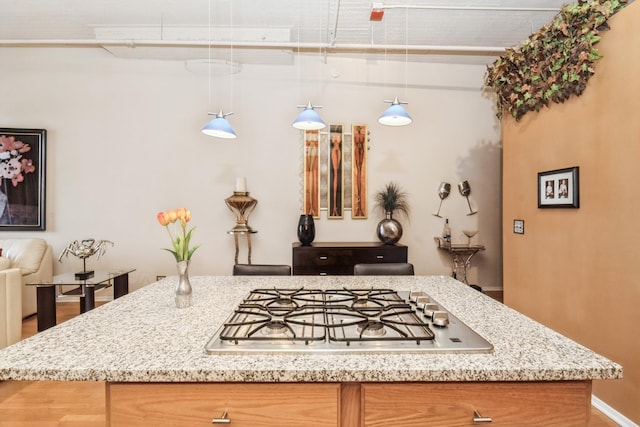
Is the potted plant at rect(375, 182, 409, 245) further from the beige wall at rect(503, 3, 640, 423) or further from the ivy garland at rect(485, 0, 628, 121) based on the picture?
the ivy garland at rect(485, 0, 628, 121)

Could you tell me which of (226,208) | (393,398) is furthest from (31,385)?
(393,398)

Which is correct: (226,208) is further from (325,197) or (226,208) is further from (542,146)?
(542,146)

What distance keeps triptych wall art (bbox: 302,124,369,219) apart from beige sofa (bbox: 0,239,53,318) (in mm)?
3175

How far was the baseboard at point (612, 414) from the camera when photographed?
2.03 m

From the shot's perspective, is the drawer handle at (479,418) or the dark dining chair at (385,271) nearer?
the drawer handle at (479,418)

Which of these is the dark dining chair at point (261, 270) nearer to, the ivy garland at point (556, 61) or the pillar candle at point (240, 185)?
the pillar candle at point (240, 185)

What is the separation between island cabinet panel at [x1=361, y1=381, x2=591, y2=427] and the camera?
0.90 meters

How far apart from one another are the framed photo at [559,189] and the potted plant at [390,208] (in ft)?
5.22

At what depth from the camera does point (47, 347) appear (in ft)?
3.29

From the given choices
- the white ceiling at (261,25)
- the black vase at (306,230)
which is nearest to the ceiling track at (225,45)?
the white ceiling at (261,25)

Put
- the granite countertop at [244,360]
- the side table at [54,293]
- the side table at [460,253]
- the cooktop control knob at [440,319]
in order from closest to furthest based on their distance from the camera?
1. the granite countertop at [244,360]
2. the cooktop control knob at [440,319]
3. the side table at [54,293]
4. the side table at [460,253]

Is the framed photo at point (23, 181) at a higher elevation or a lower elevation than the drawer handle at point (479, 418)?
higher

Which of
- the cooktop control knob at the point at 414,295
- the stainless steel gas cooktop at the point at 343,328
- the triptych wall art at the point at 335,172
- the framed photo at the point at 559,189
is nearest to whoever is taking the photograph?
the stainless steel gas cooktop at the point at 343,328

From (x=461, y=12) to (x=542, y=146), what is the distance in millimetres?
1741
